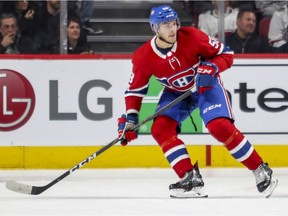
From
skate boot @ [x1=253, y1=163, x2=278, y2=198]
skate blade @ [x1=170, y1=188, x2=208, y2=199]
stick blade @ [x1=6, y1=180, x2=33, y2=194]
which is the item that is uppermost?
skate boot @ [x1=253, y1=163, x2=278, y2=198]

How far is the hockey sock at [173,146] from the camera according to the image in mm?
5172

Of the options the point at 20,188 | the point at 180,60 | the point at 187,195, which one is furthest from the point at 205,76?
the point at 20,188

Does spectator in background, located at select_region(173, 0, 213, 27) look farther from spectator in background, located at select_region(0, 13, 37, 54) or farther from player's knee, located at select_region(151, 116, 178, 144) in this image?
player's knee, located at select_region(151, 116, 178, 144)

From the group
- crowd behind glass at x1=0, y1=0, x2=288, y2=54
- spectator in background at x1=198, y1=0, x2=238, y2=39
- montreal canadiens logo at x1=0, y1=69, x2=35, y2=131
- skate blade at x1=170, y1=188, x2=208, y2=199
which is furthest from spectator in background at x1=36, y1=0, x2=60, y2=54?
skate blade at x1=170, y1=188, x2=208, y2=199

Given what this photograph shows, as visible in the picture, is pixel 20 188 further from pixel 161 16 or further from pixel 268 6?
pixel 268 6

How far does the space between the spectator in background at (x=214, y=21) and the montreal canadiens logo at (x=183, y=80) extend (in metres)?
1.56

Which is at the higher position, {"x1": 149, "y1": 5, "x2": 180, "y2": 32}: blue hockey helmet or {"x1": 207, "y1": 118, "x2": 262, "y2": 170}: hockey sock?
{"x1": 149, "y1": 5, "x2": 180, "y2": 32}: blue hockey helmet

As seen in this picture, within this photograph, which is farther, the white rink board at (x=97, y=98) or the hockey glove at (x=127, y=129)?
the white rink board at (x=97, y=98)

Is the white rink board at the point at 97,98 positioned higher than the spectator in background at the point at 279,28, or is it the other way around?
the spectator in background at the point at 279,28

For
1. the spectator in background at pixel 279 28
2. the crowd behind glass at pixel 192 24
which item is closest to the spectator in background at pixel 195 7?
the crowd behind glass at pixel 192 24

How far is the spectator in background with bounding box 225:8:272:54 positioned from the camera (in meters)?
6.74

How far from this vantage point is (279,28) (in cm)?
684

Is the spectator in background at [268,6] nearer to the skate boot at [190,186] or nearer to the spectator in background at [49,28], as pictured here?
the spectator in background at [49,28]

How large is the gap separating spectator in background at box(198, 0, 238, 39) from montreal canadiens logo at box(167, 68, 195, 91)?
1.56 meters
